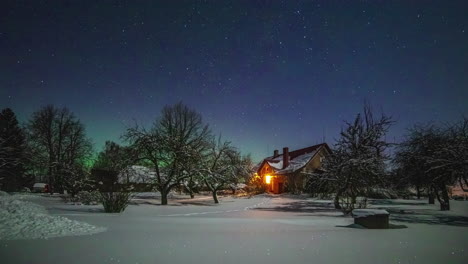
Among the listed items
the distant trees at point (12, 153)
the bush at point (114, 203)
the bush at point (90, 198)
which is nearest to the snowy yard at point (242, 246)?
the bush at point (114, 203)

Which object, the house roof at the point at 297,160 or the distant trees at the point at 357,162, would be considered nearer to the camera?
the distant trees at the point at 357,162

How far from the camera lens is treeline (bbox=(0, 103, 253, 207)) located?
29.2 metres

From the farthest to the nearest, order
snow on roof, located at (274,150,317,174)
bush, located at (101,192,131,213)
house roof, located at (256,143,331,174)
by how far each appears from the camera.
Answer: house roof, located at (256,143,331,174), snow on roof, located at (274,150,317,174), bush, located at (101,192,131,213)

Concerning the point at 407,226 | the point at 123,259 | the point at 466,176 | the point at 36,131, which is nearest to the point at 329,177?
the point at 466,176

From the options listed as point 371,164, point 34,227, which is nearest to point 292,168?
point 371,164

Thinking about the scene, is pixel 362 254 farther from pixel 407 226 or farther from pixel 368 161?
pixel 368 161

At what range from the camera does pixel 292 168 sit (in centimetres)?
5472

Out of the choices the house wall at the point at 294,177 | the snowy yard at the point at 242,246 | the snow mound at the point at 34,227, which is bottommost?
the snowy yard at the point at 242,246

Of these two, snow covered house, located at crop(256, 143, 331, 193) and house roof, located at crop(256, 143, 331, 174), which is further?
house roof, located at crop(256, 143, 331, 174)

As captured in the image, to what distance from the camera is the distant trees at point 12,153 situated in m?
46.2

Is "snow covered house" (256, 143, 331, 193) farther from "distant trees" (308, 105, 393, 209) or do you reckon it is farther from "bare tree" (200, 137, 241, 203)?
"distant trees" (308, 105, 393, 209)

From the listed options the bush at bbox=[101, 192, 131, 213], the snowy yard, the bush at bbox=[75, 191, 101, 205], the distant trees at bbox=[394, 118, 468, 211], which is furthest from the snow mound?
the distant trees at bbox=[394, 118, 468, 211]

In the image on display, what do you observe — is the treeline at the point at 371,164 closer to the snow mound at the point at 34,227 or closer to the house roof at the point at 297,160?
the snow mound at the point at 34,227

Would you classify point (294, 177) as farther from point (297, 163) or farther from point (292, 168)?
point (297, 163)
